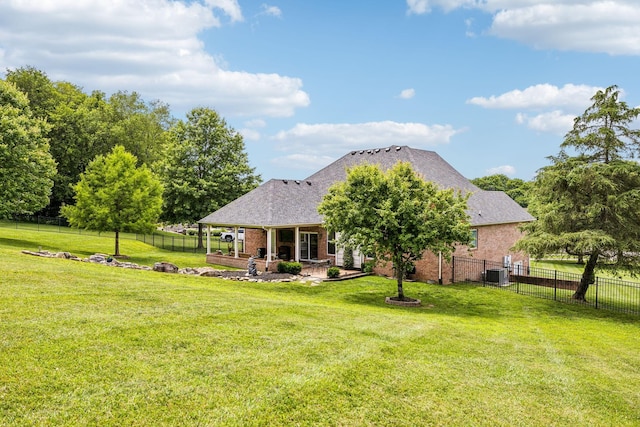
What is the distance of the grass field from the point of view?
617 centimetres

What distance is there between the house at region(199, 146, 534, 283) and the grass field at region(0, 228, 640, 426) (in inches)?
469

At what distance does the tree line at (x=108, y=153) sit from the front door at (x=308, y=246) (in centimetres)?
1052

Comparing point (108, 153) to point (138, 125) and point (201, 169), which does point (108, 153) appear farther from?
point (138, 125)

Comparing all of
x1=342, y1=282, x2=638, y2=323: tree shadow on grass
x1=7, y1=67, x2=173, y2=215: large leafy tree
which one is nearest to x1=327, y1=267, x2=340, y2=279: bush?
x1=342, y1=282, x2=638, y2=323: tree shadow on grass

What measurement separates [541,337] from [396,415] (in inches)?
344

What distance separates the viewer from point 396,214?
56.6 feet

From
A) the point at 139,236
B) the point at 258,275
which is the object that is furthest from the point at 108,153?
the point at 258,275

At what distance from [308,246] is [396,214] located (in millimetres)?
12040

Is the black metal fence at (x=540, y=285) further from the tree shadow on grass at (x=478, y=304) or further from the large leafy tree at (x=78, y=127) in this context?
the large leafy tree at (x=78, y=127)

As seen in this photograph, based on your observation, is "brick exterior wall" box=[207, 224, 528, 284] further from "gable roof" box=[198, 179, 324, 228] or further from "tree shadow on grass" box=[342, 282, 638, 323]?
"gable roof" box=[198, 179, 324, 228]

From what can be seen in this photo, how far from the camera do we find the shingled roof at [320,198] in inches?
1045

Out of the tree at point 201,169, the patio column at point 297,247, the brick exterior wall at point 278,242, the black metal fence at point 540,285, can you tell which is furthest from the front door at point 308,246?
the tree at point 201,169

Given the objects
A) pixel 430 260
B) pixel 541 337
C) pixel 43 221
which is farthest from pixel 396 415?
pixel 43 221

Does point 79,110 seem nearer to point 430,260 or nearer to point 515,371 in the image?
point 430,260
